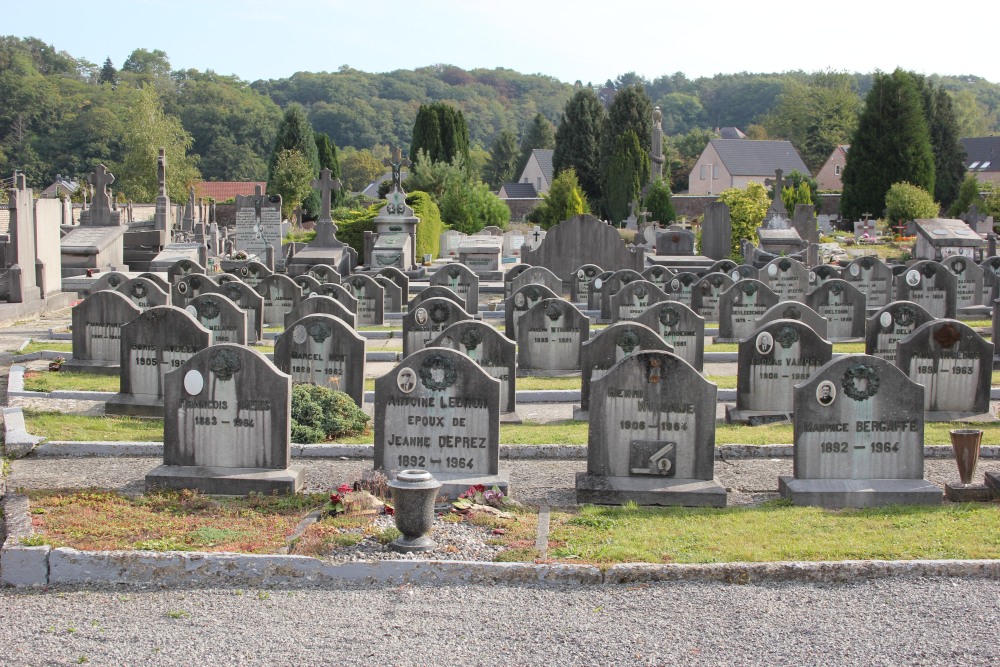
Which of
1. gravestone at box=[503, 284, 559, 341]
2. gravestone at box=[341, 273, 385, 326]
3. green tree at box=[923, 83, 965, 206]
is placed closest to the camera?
gravestone at box=[503, 284, 559, 341]

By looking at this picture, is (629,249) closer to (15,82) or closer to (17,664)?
(17,664)

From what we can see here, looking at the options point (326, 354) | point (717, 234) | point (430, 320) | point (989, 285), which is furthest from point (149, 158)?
point (326, 354)

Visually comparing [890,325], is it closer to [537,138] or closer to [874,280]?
[874,280]

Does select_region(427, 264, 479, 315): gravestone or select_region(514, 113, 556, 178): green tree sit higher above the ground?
select_region(514, 113, 556, 178): green tree

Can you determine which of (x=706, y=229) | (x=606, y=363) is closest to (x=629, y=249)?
(x=706, y=229)

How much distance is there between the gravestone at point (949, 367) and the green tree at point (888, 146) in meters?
41.5

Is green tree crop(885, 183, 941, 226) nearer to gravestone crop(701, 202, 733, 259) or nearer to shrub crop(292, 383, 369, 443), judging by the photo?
gravestone crop(701, 202, 733, 259)

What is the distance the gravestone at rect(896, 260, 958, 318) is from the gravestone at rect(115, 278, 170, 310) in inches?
513

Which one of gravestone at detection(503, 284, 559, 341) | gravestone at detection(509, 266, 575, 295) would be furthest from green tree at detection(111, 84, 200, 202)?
gravestone at detection(503, 284, 559, 341)

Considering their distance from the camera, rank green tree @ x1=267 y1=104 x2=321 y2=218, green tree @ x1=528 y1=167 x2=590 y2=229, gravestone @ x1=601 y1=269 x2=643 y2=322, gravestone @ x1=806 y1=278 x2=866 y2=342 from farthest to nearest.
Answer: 1. green tree @ x1=267 y1=104 x2=321 y2=218
2. green tree @ x1=528 y1=167 x2=590 y2=229
3. gravestone @ x1=601 y1=269 x2=643 y2=322
4. gravestone @ x1=806 y1=278 x2=866 y2=342

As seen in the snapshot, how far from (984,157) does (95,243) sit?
70909 millimetres

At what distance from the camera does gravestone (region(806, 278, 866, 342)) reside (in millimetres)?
17875

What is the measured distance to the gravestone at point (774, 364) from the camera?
37.2 feet

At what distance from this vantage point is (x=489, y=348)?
11844 mm
